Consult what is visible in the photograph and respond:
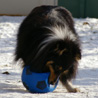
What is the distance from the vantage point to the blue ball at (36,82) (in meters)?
4.48

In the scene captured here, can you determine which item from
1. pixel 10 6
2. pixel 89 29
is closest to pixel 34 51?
pixel 89 29

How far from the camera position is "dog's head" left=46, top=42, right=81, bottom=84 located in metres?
4.31

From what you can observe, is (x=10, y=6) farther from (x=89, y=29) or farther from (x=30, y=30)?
(x=30, y=30)

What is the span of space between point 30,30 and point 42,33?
0.87ft

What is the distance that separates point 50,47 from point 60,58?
18cm

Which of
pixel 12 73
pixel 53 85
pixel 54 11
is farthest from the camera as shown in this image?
pixel 12 73

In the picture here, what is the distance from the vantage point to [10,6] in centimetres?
1200

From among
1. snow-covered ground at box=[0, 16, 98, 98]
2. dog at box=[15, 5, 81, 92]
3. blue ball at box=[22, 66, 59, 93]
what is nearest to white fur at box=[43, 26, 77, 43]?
dog at box=[15, 5, 81, 92]

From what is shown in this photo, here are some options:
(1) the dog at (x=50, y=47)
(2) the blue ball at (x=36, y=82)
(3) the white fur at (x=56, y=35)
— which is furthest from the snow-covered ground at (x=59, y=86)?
(3) the white fur at (x=56, y=35)

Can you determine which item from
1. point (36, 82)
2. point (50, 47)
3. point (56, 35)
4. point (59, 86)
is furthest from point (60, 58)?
point (59, 86)

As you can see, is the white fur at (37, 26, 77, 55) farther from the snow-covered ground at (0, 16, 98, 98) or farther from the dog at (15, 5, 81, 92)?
the snow-covered ground at (0, 16, 98, 98)

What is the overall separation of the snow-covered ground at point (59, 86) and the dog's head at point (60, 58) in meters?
0.29

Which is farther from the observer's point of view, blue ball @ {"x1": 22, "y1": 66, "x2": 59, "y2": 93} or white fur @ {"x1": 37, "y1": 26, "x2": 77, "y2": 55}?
blue ball @ {"x1": 22, "y1": 66, "x2": 59, "y2": 93}

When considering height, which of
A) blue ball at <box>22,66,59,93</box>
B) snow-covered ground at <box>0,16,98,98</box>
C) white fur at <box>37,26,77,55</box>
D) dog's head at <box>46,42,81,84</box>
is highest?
white fur at <box>37,26,77,55</box>
